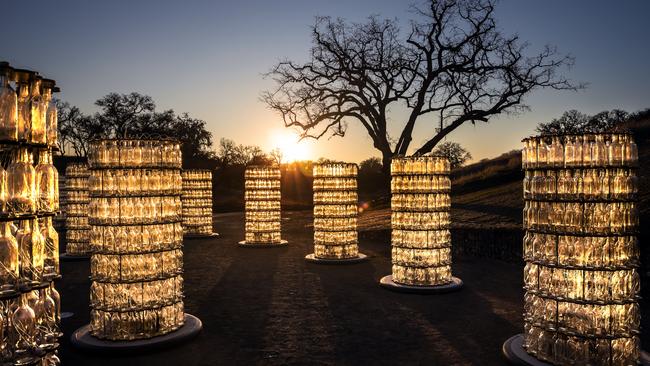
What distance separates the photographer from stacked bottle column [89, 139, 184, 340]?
747cm

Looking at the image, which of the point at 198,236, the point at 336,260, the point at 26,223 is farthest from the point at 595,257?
the point at 198,236

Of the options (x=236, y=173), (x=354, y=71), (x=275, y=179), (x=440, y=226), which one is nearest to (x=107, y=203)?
(x=440, y=226)

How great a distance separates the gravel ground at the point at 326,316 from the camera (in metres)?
7.13

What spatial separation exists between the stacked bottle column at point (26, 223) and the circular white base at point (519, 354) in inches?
211

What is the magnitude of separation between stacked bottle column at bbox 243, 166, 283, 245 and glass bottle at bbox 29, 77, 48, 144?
16.0 m

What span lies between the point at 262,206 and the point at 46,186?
1609 centimetres

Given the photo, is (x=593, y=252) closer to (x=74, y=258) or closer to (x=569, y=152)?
(x=569, y=152)


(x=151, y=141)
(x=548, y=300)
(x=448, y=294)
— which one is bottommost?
(x=448, y=294)

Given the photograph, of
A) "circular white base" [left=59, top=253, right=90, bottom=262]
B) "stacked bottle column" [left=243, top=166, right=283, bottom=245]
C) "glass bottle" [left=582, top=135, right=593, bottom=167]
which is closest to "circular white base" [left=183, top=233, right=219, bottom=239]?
"stacked bottle column" [left=243, top=166, right=283, bottom=245]

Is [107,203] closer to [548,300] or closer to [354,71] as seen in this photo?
[548,300]

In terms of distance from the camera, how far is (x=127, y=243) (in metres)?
7.52

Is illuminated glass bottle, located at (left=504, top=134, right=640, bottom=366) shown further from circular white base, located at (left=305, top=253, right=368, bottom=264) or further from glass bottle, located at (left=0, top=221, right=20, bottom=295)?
circular white base, located at (left=305, top=253, right=368, bottom=264)

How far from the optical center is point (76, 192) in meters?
16.1

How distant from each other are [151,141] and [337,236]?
890 cm
